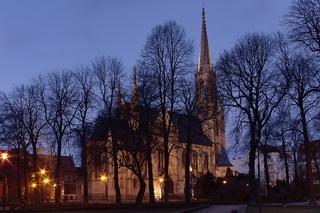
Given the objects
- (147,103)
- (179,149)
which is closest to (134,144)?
(147,103)

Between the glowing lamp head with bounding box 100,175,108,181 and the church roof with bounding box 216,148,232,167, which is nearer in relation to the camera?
the glowing lamp head with bounding box 100,175,108,181

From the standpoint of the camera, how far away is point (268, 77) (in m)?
44.3

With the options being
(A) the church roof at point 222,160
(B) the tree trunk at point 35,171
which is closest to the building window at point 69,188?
(B) the tree trunk at point 35,171

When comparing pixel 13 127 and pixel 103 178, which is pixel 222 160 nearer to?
pixel 103 178

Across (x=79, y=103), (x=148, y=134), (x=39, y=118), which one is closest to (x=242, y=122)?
(x=148, y=134)

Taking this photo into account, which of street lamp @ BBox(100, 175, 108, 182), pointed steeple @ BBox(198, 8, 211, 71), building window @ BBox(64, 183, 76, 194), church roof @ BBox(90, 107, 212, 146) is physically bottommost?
building window @ BBox(64, 183, 76, 194)

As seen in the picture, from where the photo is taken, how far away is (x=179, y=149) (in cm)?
6438

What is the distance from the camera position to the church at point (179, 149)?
47469 millimetres

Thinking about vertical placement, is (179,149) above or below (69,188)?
above

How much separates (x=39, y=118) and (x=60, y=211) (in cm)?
1830

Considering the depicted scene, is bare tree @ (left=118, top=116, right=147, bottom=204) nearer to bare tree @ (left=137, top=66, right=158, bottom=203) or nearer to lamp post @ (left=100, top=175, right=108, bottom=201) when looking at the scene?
bare tree @ (left=137, top=66, right=158, bottom=203)

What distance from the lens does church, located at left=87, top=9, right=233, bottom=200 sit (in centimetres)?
4747

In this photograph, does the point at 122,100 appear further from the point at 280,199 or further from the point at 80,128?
the point at 280,199

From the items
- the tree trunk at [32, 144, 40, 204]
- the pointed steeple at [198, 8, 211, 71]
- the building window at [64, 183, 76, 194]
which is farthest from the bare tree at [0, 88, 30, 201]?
the pointed steeple at [198, 8, 211, 71]
